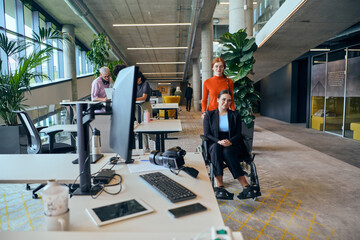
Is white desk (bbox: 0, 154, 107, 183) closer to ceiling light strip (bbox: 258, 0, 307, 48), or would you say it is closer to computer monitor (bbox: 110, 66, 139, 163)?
computer monitor (bbox: 110, 66, 139, 163)

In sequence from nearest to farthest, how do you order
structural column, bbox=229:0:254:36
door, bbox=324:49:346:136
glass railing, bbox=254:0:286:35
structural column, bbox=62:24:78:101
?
structural column, bbox=229:0:254:36 < glass railing, bbox=254:0:286:35 < door, bbox=324:49:346:136 < structural column, bbox=62:24:78:101

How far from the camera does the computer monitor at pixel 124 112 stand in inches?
42.4

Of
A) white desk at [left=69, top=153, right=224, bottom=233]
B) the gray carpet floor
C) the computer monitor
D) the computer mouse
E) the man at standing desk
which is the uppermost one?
the man at standing desk

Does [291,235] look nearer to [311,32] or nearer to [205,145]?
[205,145]

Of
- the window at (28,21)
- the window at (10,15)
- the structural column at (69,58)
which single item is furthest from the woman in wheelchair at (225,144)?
the structural column at (69,58)

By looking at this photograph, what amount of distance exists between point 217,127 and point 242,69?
2.15m

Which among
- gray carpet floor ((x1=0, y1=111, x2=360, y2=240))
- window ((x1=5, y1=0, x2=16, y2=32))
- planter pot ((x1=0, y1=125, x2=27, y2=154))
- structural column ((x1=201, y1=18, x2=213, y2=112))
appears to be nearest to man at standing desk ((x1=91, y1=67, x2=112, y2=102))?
planter pot ((x1=0, y1=125, x2=27, y2=154))

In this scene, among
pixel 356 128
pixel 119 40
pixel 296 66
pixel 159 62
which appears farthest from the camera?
pixel 159 62

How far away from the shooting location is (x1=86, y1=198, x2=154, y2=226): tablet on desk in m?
0.99

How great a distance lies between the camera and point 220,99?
3.05 meters

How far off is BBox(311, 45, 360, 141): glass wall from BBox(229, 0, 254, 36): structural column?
280 cm

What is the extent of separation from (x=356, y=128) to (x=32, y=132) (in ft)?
22.7

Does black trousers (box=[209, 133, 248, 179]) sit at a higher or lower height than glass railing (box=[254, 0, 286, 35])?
lower

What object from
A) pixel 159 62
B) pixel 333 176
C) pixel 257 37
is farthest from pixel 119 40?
pixel 333 176
